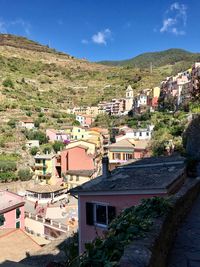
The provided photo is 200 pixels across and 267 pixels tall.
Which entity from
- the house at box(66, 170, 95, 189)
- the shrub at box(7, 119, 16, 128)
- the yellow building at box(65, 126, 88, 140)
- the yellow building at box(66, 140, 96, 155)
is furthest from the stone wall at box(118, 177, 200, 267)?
the shrub at box(7, 119, 16, 128)

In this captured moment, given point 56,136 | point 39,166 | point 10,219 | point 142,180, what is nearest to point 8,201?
point 10,219

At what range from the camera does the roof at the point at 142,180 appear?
41.7ft

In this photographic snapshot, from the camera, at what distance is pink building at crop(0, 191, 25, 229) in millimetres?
28641

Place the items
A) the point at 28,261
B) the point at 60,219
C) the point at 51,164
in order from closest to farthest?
the point at 28,261 → the point at 60,219 → the point at 51,164

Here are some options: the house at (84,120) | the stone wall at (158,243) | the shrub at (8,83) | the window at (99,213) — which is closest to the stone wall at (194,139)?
the window at (99,213)

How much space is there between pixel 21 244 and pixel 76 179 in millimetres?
25738

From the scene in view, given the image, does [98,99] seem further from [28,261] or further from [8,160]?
[28,261]

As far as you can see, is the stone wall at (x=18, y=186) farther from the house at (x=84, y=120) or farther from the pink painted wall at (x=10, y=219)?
the house at (x=84, y=120)

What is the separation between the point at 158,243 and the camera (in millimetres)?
5641

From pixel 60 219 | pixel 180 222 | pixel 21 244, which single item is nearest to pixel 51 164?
pixel 60 219

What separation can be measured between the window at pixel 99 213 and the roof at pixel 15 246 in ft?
25.6

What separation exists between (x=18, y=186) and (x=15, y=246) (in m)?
27.3

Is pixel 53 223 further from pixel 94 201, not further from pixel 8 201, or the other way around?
pixel 94 201

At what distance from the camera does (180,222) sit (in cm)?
851
